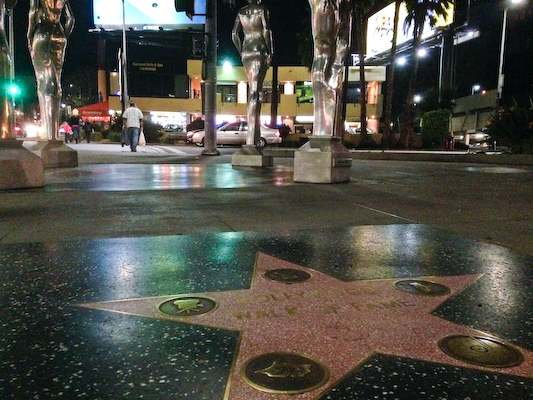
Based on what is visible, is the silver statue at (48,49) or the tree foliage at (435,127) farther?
the tree foliage at (435,127)

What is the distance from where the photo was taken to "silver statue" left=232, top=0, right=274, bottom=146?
35.0 feet

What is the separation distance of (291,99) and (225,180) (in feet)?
132

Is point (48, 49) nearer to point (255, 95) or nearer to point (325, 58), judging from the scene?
point (255, 95)

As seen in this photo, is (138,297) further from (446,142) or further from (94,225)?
(446,142)

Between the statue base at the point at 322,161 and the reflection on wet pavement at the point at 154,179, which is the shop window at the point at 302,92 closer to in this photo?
the reflection on wet pavement at the point at 154,179

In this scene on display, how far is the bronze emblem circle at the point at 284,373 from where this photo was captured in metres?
1.73

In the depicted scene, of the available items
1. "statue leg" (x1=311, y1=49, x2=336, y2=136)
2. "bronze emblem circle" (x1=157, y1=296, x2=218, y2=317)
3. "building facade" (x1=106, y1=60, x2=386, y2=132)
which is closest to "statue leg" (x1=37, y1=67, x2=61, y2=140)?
"statue leg" (x1=311, y1=49, x2=336, y2=136)

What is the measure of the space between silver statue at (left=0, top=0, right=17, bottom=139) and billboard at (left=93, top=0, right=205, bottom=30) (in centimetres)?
4233

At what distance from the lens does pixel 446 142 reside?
26.4 m

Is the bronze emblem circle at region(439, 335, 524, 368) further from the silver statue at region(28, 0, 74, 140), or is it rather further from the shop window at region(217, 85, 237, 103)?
the shop window at region(217, 85, 237, 103)

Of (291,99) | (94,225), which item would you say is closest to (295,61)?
(291,99)

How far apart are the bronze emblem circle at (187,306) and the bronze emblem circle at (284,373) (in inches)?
23.9

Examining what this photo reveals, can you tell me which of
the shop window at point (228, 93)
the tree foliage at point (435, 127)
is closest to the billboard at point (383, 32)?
the tree foliage at point (435, 127)

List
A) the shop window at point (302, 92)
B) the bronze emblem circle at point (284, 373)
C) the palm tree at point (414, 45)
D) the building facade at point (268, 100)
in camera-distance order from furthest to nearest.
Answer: the shop window at point (302, 92)
the building facade at point (268, 100)
the palm tree at point (414, 45)
the bronze emblem circle at point (284, 373)
